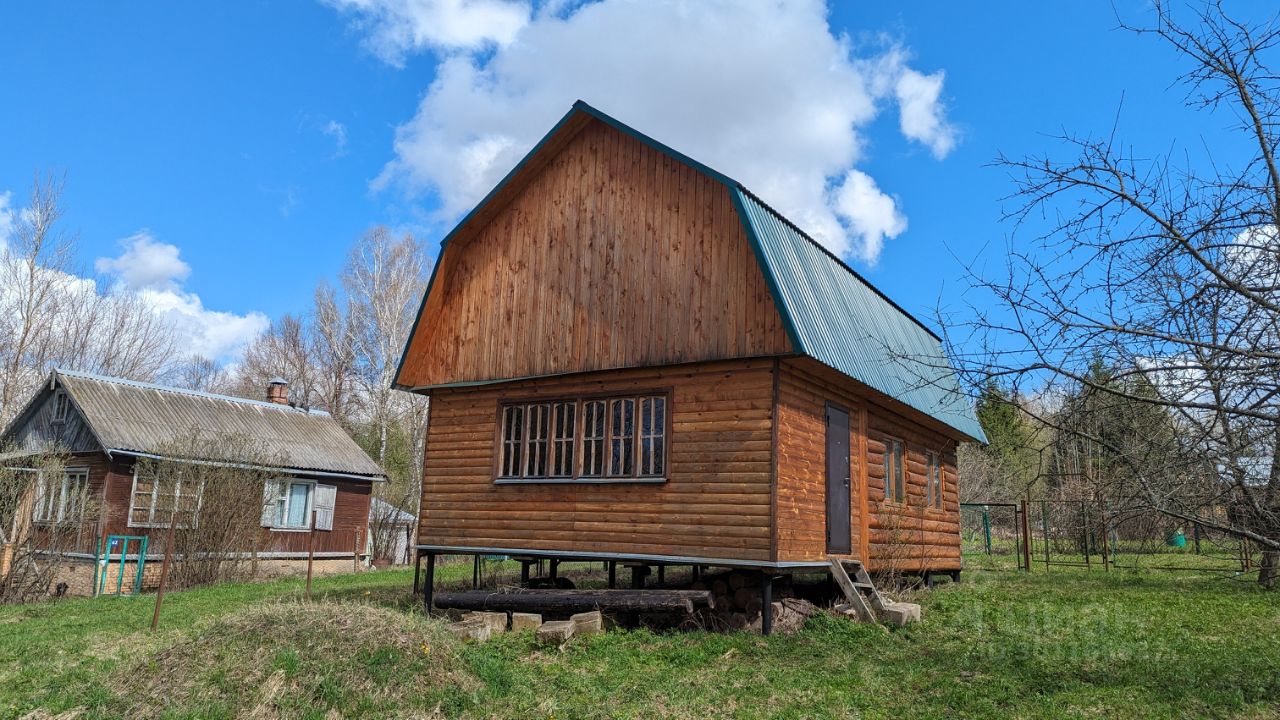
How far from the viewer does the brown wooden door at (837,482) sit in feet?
39.9

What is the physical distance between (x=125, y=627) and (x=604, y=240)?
348 inches

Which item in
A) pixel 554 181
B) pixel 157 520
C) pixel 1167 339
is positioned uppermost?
pixel 554 181

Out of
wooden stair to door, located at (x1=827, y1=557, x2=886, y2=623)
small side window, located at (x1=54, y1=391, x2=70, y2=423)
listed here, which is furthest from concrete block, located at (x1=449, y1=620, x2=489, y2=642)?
small side window, located at (x1=54, y1=391, x2=70, y2=423)

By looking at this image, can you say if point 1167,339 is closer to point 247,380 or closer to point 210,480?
point 210,480

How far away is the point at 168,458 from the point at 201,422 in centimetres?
486

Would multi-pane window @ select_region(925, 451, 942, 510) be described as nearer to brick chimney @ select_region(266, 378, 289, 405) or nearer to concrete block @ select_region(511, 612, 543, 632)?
concrete block @ select_region(511, 612, 543, 632)

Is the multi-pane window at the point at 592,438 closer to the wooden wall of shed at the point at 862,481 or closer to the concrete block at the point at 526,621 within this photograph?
the concrete block at the point at 526,621

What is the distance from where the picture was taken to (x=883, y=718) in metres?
6.93

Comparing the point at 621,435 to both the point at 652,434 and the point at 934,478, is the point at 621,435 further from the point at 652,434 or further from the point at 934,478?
the point at 934,478

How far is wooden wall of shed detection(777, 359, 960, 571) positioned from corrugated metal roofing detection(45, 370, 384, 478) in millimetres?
14842

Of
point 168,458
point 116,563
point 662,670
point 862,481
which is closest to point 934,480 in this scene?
point 862,481

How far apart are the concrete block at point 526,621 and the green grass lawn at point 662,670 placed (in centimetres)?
55

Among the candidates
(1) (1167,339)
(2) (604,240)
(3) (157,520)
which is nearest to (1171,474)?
(1) (1167,339)

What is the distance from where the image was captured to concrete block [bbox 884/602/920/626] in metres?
10.6
